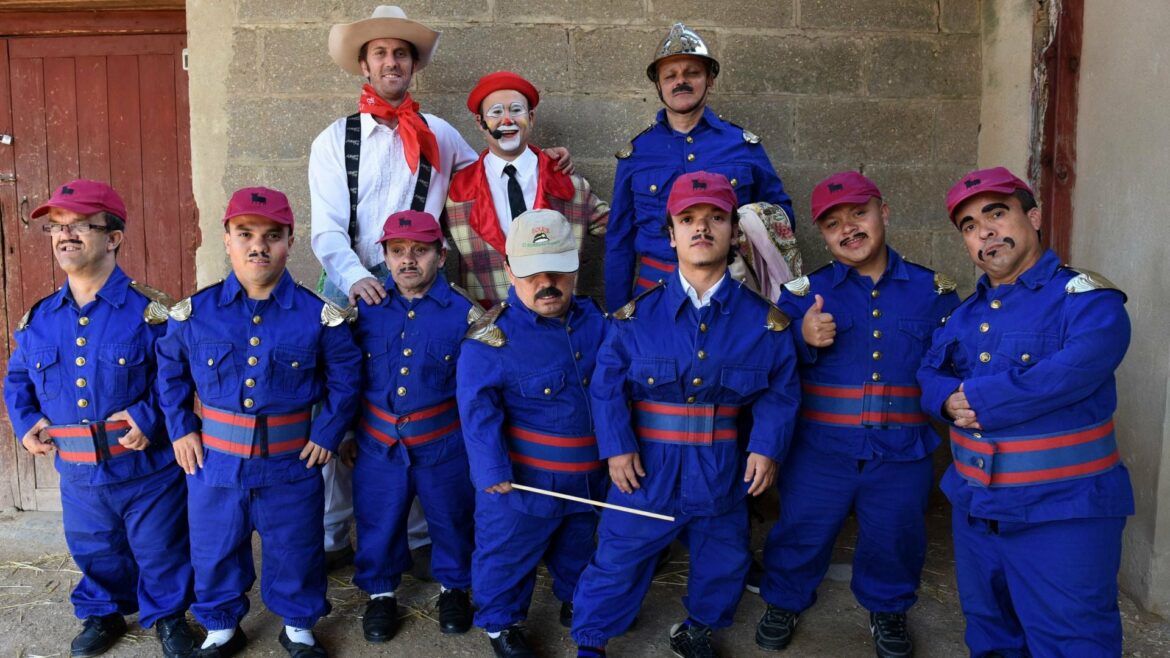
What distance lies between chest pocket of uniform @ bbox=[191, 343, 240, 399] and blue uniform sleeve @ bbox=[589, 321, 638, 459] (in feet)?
4.18

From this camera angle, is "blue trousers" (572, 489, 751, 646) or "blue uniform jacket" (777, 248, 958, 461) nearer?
"blue trousers" (572, 489, 751, 646)

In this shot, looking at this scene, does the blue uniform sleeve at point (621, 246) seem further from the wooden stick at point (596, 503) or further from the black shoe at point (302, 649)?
the black shoe at point (302, 649)

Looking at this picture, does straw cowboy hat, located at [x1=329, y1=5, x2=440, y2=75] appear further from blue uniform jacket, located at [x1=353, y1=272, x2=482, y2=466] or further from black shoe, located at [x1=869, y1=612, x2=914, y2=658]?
black shoe, located at [x1=869, y1=612, x2=914, y2=658]

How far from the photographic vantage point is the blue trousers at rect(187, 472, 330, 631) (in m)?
3.32

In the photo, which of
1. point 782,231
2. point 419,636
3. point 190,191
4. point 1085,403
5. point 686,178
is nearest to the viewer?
point 1085,403

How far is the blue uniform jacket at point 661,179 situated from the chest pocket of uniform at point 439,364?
0.88 m

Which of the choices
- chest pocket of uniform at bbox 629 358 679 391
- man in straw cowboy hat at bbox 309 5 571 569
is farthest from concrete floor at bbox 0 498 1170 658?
man in straw cowboy hat at bbox 309 5 571 569

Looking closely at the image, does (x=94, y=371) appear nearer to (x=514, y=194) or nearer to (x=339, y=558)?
(x=339, y=558)

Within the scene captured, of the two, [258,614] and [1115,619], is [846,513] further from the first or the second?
[258,614]

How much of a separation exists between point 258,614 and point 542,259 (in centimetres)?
187

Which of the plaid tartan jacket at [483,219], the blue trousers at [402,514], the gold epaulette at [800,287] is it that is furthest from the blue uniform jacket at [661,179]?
the blue trousers at [402,514]

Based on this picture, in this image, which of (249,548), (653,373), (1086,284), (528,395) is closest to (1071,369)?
(1086,284)

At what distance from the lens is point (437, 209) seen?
4152mm

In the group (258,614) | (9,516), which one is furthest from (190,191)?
(258,614)
